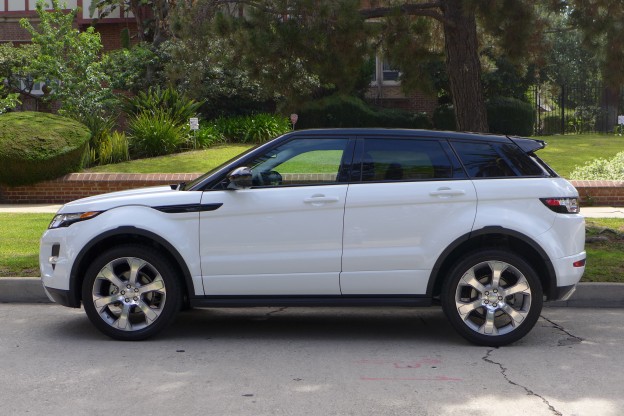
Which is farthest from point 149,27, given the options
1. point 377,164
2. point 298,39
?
point 377,164

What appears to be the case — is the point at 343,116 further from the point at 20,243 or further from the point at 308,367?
the point at 308,367

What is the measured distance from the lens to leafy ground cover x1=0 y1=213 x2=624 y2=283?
9.52 meters

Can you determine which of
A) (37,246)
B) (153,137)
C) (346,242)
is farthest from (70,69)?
(346,242)

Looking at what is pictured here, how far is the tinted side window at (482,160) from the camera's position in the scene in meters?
7.40

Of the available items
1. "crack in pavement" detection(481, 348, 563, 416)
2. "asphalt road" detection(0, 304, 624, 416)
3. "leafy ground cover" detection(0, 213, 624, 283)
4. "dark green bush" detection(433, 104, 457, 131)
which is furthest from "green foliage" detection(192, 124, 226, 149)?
"crack in pavement" detection(481, 348, 563, 416)

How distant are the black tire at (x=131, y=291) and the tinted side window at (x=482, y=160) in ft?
8.21

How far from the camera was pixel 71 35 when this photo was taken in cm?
2317

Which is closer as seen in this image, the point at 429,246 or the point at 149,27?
the point at 429,246

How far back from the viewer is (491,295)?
23.6ft

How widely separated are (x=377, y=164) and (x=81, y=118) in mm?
13368

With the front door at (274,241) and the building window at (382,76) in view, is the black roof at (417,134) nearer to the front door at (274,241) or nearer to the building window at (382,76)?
the front door at (274,241)

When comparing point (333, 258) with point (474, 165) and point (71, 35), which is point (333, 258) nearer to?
point (474, 165)

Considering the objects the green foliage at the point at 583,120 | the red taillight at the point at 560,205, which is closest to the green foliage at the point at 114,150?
the red taillight at the point at 560,205

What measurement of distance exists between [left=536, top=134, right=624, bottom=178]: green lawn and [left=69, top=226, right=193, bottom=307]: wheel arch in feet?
41.1
